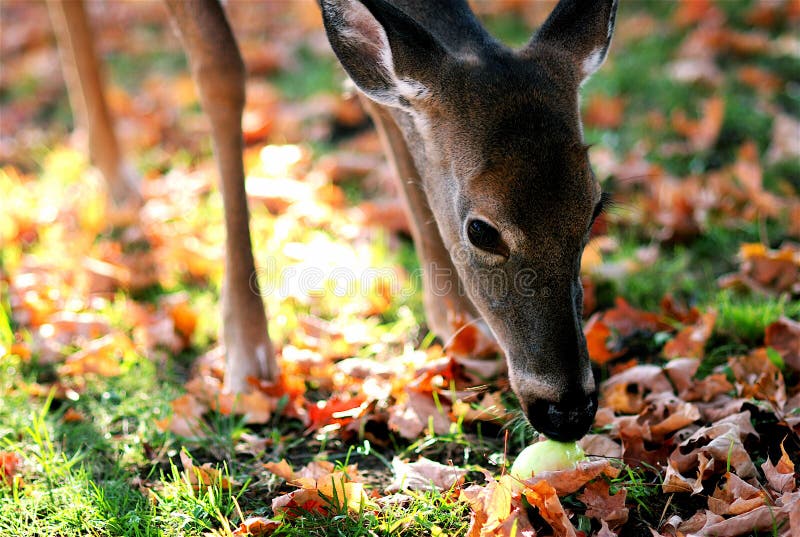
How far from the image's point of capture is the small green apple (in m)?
2.93

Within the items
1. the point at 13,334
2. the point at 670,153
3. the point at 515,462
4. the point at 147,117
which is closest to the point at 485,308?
the point at 515,462

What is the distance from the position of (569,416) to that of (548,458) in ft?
0.56

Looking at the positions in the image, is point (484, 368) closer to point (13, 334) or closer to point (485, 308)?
point (485, 308)


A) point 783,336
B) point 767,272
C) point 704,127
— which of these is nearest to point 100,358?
point 783,336

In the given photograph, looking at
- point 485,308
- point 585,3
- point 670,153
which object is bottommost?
point 670,153

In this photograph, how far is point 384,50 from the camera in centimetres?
334

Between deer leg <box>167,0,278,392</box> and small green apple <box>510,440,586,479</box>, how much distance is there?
1460mm

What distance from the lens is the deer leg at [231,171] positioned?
4020 mm

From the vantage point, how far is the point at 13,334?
4316mm

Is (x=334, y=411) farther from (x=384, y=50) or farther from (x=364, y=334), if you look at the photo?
(x=384, y=50)

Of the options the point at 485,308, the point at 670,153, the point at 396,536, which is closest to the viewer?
the point at 396,536

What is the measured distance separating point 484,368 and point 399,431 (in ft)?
1.75

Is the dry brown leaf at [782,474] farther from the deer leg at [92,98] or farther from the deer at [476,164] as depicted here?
the deer leg at [92,98]

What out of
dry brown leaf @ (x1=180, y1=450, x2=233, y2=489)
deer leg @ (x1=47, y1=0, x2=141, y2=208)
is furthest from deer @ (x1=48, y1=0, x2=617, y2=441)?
deer leg @ (x1=47, y1=0, x2=141, y2=208)
